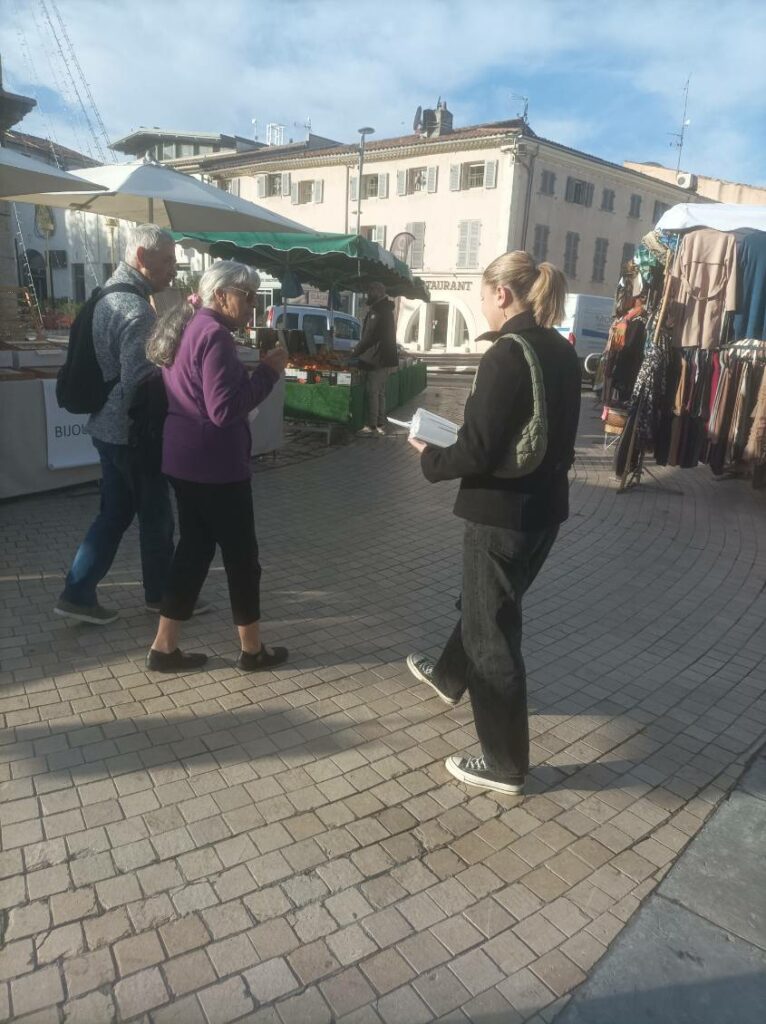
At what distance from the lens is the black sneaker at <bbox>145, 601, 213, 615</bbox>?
13.7ft

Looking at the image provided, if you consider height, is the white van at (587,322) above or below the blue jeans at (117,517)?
above

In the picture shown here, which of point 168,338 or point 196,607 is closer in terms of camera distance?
point 168,338

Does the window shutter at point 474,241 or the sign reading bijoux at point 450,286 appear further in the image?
the sign reading bijoux at point 450,286

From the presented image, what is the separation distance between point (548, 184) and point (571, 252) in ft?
12.5

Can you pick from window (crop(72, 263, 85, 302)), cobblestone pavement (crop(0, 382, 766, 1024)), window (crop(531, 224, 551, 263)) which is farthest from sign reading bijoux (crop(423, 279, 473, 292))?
cobblestone pavement (crop(0, 382, 766, 1024))

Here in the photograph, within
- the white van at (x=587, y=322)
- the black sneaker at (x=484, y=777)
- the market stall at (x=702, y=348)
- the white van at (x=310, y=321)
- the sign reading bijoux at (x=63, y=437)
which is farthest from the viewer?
the white van at (x=587, y=322)

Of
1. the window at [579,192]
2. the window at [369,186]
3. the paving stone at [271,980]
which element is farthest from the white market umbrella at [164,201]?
the window at [369,186]

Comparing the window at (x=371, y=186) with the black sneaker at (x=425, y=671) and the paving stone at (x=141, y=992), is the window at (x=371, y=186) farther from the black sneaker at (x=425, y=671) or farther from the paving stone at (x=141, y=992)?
the paving stone at (x=141, y=992)

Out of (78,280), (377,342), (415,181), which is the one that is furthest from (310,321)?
(78,280)

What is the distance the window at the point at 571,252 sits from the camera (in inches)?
1470

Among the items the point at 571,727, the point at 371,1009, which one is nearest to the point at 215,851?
the point at 371,1009

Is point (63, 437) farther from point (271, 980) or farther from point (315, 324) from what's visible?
point (315, 324)

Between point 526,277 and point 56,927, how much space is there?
2466 millimetres

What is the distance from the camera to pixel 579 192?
3691 centimetres
